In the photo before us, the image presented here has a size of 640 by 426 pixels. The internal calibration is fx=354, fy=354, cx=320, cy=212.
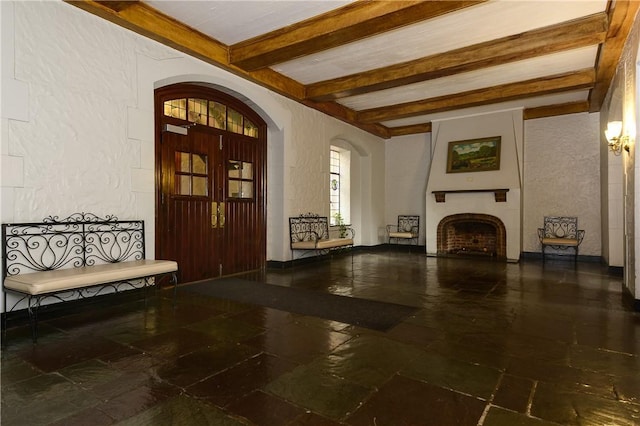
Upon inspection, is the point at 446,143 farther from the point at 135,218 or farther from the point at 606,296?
the point at 135,218

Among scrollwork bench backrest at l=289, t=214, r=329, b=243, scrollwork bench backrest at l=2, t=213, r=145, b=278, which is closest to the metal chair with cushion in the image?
scrollwork bench backrest at l=289, t=214, r=329, b=243

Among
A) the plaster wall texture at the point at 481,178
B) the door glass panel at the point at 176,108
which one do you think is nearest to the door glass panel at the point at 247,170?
the door glass panel at the point at 176,108

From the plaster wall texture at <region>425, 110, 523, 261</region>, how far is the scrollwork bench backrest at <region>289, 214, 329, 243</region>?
2.65m

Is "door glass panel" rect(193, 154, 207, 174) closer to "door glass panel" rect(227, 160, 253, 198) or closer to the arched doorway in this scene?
Result: the arched doorway

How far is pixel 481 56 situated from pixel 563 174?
4018 millimetres

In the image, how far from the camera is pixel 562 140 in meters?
7.09

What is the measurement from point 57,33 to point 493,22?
14.4 feet

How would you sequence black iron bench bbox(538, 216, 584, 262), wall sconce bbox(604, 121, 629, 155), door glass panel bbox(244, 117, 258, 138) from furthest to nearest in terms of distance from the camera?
black iron bench bbox(538, 216, 584, 262) → door glass panel bbox(244, 117, 258, 138) → wall sconce bbox(604, 121, 629, 155)

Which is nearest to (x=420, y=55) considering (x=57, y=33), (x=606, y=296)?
(x=606, y=296)

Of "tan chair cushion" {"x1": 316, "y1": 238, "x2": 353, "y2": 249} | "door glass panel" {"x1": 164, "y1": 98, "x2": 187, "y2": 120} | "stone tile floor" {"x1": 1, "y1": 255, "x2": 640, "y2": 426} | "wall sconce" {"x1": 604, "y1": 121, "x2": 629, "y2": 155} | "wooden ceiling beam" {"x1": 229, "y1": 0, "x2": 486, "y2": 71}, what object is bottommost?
"stone tile floor" {"x1": 1, "y1": 255, "x2": 640, "y2": 426}

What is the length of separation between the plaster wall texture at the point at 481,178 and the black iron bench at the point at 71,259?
6009mm

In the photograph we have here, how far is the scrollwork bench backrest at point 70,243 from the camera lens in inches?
115

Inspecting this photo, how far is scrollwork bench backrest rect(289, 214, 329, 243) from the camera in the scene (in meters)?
6.05

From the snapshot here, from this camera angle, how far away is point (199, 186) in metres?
4.77
